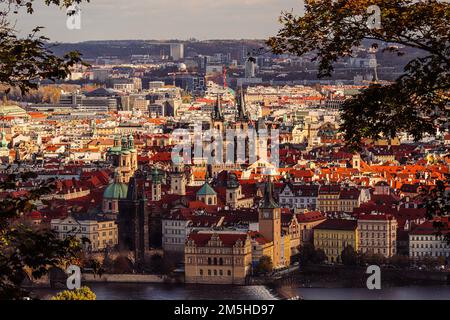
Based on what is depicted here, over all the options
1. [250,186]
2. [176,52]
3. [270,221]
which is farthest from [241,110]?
[176,52]

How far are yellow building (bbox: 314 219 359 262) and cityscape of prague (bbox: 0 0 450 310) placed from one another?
0.03 metres

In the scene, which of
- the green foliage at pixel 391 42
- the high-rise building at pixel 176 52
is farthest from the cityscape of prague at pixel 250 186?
the high-rise building at pixel 176 52

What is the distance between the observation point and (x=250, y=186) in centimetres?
3039

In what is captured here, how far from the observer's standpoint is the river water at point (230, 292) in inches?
754

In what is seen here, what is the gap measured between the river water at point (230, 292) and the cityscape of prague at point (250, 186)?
0.19 ft

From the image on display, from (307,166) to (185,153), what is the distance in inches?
186

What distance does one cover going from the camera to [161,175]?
30.2 metres

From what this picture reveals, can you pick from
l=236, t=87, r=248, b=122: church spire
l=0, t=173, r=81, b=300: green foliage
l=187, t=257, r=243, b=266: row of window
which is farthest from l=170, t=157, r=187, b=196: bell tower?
l=0, t=173, r=81, b=300: green foliage

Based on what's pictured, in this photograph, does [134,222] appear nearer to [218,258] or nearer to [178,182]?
[218,258]

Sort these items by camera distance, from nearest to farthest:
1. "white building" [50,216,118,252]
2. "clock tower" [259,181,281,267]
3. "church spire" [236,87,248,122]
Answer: "white building" [50,216,118,252] < "clock tower" [259,181,281,267] < "church spire" [236,87,248,122]

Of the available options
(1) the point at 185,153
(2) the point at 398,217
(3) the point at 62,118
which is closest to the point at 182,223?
(2) the point at 398,217

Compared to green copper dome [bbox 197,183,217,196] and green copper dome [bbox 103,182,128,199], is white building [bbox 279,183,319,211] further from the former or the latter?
green copper dome [bbox 103,182,128,199]

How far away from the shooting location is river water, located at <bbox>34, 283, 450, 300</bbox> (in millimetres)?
19156
